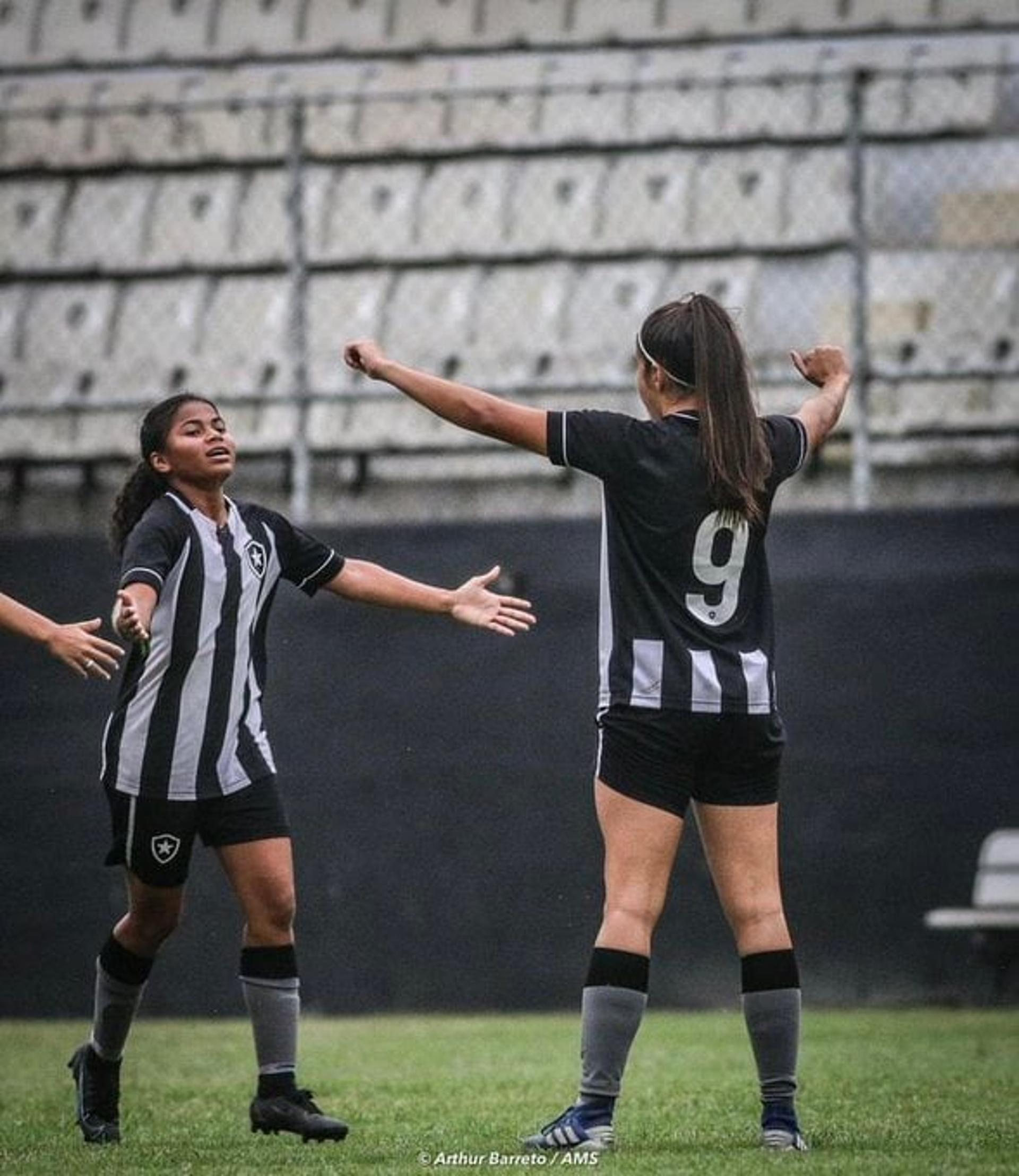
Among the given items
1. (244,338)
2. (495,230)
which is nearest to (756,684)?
(244,338)

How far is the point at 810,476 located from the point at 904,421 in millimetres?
604

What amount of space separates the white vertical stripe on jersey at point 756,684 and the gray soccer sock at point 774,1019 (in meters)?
0.54

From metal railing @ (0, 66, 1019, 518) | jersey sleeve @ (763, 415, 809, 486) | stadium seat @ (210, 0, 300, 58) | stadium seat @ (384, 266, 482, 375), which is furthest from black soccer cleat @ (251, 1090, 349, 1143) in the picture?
stadium seat @ (210, 0, 300, 58)

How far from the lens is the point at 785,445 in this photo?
5.46 meters

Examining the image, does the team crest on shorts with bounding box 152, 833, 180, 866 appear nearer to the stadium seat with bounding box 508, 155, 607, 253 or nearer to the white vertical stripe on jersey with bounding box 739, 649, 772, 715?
the white vertical stripe on jersey with bounding box 739, 649, 772, 715

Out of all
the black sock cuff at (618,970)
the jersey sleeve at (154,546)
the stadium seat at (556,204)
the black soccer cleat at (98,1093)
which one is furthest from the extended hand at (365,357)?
the stadium seat at (556,204)

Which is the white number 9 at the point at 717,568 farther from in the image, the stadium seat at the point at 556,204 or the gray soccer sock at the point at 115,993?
the stadium seat at the point at 556,204

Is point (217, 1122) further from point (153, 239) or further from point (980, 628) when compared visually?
point (153, 239)

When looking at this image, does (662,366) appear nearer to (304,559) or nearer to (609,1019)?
(304,559)

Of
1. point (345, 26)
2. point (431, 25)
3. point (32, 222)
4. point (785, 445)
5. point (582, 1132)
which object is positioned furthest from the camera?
point (345, 26)

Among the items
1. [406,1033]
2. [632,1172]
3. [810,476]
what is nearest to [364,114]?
[810,476]

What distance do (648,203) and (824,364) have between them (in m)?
8.85

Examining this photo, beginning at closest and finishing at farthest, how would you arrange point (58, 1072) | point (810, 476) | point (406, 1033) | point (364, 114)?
point (58, 1072), point (406, 1033), point (810, 476), point (364, 114)

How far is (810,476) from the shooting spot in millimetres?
12227
